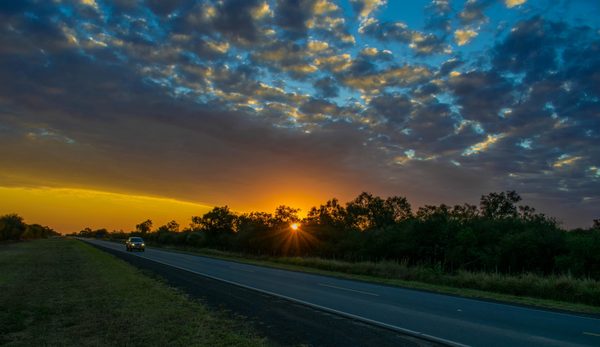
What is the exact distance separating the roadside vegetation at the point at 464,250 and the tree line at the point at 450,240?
0.07 metres

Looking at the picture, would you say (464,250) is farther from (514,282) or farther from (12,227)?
(12,227)

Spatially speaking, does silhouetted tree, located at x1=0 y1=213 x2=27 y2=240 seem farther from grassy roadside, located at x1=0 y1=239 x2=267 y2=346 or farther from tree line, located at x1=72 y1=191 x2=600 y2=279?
grassy roadside, located at x1=0 y1=239 x2=267 y2=346

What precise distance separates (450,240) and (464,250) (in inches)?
78.9

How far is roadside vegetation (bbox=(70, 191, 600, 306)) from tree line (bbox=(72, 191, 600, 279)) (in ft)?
0.23

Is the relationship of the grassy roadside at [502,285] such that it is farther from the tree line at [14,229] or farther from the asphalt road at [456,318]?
the tree line at [14,229]

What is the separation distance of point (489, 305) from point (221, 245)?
78.2 m

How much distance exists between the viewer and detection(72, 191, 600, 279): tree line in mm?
29500

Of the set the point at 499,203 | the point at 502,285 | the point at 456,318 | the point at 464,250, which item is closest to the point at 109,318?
the point at 456,318

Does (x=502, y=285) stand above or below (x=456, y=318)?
above

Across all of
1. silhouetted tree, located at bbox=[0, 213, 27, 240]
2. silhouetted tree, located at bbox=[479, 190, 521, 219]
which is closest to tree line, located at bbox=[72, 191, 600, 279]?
silhouetted tree, located at bbox=[479, 190, 521, 219]

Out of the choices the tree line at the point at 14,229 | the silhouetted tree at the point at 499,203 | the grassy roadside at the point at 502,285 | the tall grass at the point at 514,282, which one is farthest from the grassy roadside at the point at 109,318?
the tree line at the point at 14,229

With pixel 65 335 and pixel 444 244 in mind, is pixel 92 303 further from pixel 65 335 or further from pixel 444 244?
Result: pixel 444 244

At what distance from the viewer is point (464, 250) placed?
35.6m

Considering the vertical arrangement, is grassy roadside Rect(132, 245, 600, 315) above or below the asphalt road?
above
